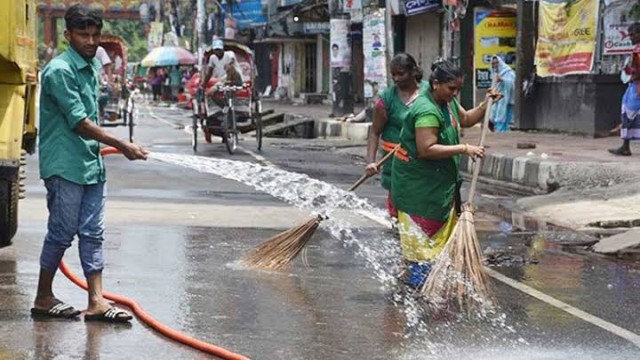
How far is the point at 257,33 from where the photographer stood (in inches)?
2169

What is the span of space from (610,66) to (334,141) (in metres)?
7.42

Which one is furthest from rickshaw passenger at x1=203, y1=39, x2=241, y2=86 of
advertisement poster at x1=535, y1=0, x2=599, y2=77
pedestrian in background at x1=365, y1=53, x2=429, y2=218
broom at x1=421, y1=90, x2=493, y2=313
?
broom at x1=421, y1=90, x2=493, y2=313

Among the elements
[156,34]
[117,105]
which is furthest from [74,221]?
[156,34]

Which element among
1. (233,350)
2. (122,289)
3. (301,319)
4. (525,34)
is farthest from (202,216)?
(525,34)

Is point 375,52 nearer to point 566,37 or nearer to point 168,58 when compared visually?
point 566,37

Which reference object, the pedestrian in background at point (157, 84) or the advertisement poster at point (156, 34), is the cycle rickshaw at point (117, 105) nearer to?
the pedestrian in background at point (157, 84)

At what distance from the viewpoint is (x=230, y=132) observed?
66.2ft

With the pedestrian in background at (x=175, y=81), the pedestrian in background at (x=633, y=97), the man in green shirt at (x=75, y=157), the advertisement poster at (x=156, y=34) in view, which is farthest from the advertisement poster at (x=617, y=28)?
the advertisement poster at (x=156, y=34)

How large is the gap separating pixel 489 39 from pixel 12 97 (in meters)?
16.6

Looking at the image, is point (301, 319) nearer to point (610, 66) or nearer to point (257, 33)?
point (610, 66)

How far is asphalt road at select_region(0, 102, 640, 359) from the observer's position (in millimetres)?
6051

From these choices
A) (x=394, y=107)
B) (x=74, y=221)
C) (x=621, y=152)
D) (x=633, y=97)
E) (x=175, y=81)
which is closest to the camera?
(x=74, y=221)

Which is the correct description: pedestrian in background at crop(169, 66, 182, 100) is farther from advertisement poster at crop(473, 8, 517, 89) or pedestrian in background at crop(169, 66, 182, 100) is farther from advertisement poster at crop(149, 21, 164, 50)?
advertisement poster at crop(473, 8, 517, 89)

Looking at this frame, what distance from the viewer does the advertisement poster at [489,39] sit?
77.7ft
